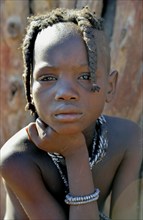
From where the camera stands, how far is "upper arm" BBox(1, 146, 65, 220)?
82.1 inches

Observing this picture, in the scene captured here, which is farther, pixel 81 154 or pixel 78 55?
pixel 81 154

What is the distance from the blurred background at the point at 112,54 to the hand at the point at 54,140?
95 cm

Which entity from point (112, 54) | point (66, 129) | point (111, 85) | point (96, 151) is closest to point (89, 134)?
point (96, 151)

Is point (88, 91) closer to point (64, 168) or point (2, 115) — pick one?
point (64, 168)

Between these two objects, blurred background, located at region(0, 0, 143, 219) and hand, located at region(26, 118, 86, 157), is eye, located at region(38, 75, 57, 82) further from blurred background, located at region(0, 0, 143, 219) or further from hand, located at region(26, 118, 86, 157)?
blurred background, located at region(0, 0, 143, 219)

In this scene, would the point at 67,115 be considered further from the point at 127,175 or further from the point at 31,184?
the point at 127,175

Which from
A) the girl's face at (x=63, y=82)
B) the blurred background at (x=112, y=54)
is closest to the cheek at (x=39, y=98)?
the girl's face at (x=63, y=82)

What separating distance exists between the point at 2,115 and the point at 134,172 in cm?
96

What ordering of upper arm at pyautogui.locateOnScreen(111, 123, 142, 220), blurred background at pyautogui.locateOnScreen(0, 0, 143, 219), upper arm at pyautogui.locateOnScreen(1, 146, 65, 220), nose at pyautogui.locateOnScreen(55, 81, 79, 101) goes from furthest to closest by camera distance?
blurred background at pyautogui.locateOnScreen(0, 0, 143, 219), upper arm at pyautogui.locateOnScreen(111, 123, 142, 220), upper arm at pyautogui.locateOnScreen(1, 146, 65, 220), nose at pyautogui.locateOnScreen(55, 81, 79, 101)

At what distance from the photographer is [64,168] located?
2.13 m

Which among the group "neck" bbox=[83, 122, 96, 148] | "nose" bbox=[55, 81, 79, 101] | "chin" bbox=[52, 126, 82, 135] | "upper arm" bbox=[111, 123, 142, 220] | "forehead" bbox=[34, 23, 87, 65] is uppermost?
"forehead" bbox=[34, 23, 87, 65]

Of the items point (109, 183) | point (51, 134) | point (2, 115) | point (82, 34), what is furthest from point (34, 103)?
point (2, 115)

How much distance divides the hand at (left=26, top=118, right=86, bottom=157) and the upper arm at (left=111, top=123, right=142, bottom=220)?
290 millimetres

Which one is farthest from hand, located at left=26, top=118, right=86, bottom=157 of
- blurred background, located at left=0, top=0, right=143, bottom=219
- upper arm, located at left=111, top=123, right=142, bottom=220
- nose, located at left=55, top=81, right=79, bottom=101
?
blurred background, located at left=0, top=0, right=143, bottom=219
